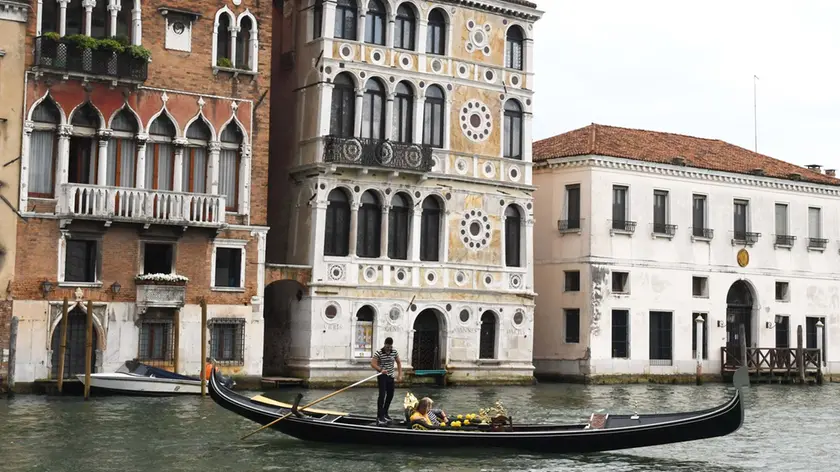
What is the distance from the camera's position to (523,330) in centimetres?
3538

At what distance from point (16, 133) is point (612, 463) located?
1515 centimetres

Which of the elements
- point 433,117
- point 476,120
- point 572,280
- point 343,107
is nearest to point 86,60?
point 343,107

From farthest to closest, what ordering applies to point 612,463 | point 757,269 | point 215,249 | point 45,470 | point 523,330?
point 757,269 → point 523,330 → point 215,249 → point 612,463 → point 45,470

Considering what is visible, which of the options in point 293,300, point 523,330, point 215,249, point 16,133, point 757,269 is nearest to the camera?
point 16,133

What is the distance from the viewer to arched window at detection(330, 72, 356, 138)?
32562mm

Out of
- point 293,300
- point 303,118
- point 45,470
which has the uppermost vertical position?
point 303,118

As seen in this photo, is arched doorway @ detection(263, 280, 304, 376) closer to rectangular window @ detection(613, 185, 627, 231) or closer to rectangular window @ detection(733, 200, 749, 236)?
rectangular window @ detection(613, 185, 627, 231)

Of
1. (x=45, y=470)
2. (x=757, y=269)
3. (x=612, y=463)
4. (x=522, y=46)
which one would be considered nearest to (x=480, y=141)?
(x=522, y=46)

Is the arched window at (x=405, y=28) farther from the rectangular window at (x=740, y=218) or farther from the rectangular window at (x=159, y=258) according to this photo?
the rectangular window at (x=740, y=218)

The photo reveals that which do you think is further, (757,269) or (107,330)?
(757,269)

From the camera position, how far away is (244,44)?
31.0m

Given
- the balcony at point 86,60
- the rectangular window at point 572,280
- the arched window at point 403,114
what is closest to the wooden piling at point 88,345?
the balcony at point 86,60

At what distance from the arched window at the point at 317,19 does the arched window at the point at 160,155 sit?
4.86 meters

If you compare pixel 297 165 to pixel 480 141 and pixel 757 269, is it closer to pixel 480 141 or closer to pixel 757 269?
pixel 480 141
